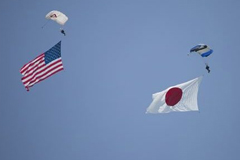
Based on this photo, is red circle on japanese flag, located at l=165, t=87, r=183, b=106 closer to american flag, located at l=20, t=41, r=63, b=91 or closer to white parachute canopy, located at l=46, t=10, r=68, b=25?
american flag, located at l=20, t=41, r=63, b=91

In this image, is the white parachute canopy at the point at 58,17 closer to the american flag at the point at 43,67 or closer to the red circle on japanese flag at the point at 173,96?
the american flag at the point at 43,67

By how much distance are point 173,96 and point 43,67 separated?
16.7 meters

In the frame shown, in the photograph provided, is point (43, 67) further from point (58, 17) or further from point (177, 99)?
point (177, 99)

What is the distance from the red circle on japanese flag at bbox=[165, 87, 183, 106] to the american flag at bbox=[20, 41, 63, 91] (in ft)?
45.0

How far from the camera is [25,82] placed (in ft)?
208

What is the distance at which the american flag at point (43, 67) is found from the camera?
6238 centimetres

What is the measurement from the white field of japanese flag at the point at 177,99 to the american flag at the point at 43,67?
1282 cm

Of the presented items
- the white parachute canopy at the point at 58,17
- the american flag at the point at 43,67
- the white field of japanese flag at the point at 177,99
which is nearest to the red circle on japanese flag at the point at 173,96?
the white field of japanese flag at the point at 177,99

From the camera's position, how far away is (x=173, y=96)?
195 feet

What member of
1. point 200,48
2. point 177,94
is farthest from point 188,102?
point 200,48

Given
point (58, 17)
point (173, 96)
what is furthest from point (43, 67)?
point (173, 96)

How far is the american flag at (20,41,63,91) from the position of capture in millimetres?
62375

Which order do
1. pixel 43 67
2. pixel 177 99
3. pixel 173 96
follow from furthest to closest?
pixel 43 67
pixel 177 99
pixel 173 96

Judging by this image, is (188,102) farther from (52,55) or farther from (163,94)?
(52,55)
